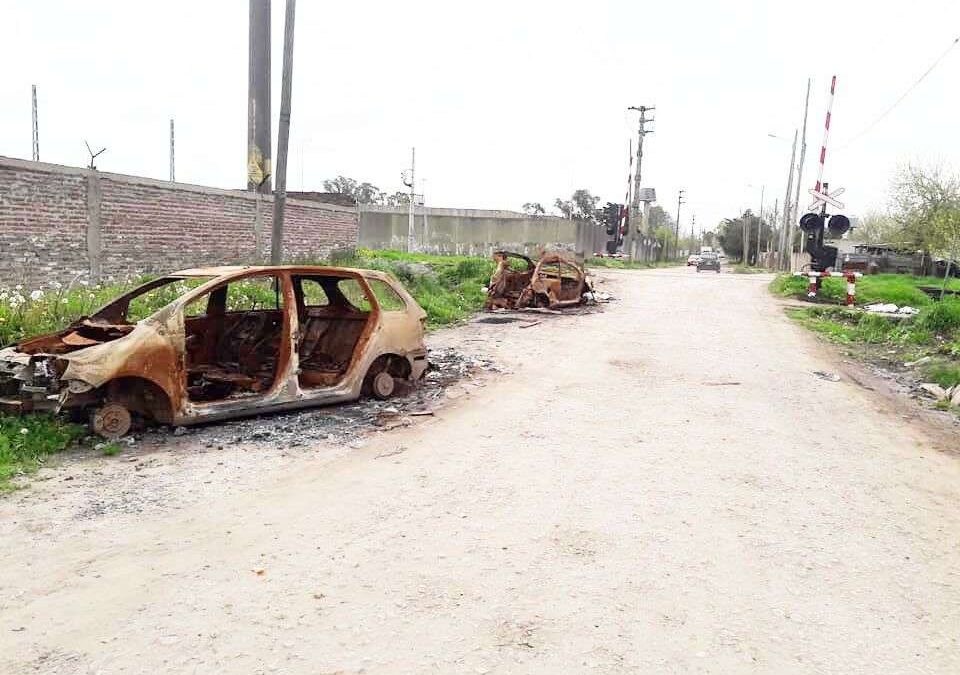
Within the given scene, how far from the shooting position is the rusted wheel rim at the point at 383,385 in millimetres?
8133

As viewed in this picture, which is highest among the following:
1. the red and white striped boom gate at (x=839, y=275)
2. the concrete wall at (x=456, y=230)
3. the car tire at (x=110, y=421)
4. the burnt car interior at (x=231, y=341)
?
the concrete wall at (x=456, y=230)

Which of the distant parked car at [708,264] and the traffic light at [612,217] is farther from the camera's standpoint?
the distant parked car at [708,264]

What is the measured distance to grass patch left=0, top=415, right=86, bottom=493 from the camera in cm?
561

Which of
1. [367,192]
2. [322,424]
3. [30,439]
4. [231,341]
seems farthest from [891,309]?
[367,192]

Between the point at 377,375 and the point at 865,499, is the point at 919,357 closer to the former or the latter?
the point at 865,499

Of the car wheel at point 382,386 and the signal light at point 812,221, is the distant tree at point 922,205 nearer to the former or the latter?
the signal light at point 812,221

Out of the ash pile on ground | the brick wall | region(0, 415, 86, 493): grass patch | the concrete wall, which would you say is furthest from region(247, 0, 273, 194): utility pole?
the concrete wall

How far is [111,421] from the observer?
624 centimetres

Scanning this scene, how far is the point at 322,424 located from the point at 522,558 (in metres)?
3.40

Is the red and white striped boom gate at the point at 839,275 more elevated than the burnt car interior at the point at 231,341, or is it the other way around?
the red and white striped boom gate at the point at 839,275

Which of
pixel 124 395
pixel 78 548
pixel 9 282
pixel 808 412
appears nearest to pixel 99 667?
pixel 78 548

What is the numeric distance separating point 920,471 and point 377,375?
5.09 meters

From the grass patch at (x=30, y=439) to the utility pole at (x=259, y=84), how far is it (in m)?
17.0

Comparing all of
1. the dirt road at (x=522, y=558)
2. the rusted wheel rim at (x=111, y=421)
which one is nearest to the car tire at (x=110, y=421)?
the rusted wheel rim at (x=111, y=421)
